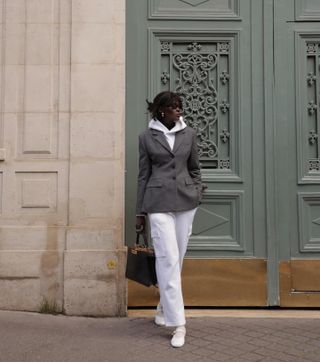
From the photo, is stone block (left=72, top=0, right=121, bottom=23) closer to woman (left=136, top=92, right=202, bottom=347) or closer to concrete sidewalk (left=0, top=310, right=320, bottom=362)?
woman (left=136, top=92, right=202, bottom=347)

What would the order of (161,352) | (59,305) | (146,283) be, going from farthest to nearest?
(59,305) < (146,283) < (161,352)

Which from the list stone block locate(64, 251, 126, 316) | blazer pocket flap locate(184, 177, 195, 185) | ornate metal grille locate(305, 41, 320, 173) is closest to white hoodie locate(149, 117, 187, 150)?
blazer pocket flap locate(184, 177, 195, 185)

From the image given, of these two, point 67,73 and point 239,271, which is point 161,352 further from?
point 67,73

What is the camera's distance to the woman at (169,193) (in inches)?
161

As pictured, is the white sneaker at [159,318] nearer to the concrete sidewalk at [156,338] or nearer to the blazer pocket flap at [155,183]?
the concrete sidewalk at [156,338]

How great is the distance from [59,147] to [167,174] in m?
1.29

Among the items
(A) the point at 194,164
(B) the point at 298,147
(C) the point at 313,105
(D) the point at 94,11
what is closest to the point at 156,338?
(A) the point at 194,164

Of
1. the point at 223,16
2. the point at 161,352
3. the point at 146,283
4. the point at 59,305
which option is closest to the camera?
the point at 161,352

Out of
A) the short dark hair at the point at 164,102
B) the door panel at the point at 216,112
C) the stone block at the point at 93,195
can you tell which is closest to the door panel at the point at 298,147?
the door panel at the point at 216,112

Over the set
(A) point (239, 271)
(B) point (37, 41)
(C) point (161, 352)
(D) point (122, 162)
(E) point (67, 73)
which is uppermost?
(B) point (37, 41)

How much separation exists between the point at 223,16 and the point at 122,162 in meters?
1.77

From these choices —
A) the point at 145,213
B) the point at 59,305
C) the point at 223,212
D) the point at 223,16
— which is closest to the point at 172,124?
the point at 145,213

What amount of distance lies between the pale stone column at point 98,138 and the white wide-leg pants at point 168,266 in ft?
2.79

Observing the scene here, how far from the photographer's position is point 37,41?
5039 mm
